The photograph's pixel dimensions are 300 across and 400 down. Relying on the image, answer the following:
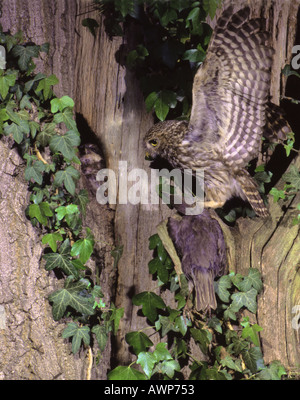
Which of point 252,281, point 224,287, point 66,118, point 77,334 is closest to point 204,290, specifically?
point 224,287

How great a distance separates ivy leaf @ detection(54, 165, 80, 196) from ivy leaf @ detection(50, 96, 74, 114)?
9.0 inches

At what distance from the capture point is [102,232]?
6.13ft

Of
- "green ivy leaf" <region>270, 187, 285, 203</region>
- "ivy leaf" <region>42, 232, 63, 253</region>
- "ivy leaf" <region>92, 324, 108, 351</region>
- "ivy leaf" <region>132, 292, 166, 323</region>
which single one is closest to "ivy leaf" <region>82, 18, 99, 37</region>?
"ivy leaf" <region>42, 232, 63, 253</region>

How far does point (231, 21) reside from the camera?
1593mm

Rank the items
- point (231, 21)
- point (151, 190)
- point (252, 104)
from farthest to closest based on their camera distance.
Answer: point (151, 190) < point (252, 104) < point (231, 21)

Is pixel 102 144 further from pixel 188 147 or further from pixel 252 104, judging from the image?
pixel 252 104

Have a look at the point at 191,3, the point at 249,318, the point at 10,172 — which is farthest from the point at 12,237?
the point at 191,3

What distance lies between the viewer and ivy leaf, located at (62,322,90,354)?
1665 millimetres

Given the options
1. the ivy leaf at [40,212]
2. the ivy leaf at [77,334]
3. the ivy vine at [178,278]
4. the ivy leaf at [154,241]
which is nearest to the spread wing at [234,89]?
the ivy vine at [178,278]

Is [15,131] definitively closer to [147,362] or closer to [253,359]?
[147,362]

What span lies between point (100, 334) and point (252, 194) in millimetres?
863

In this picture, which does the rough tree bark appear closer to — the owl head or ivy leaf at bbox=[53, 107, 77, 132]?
the owl head

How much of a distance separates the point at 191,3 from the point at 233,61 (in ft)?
0.92

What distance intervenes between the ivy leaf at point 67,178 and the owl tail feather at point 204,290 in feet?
2.01
